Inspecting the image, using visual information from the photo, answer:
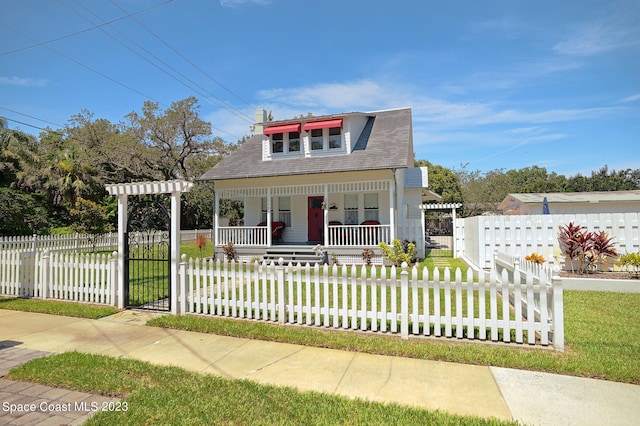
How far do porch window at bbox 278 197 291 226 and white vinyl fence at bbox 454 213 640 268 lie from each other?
9.35 m

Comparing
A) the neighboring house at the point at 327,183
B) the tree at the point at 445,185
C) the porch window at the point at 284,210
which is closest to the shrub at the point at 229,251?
the neighboring house at the point at 327,183

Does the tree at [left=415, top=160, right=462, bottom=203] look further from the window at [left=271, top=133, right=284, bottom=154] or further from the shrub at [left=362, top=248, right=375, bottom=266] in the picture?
the shrub at [left=362, top=248, right=375, bottom=266]

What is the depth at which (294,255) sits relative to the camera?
14.9 meters

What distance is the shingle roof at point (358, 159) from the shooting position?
14.8 meters

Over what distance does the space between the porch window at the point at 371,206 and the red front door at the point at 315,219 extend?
2.22 metres

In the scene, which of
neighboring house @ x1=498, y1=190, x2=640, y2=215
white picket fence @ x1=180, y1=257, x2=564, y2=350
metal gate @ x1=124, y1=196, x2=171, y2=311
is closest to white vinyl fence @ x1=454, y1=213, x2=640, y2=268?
white picket fence @ x1=180, y1=257, x2=564, y2=350

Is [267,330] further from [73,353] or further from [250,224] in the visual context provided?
[250,224]

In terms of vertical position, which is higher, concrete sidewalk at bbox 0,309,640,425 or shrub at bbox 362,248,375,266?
shrub at bbox 362,248,375,266

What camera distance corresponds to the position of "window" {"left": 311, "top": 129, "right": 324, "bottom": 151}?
681 inches

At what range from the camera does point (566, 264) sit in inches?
393

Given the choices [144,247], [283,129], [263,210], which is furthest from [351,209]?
[144,247]

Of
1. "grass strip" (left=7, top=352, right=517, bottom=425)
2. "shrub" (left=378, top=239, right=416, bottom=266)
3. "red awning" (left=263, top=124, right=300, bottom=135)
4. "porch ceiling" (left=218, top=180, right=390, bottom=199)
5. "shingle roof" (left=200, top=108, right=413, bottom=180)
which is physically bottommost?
"grass strip" (left=7, top=352, right=517, bottom=425)

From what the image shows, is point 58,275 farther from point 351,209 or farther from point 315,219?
point 351,209

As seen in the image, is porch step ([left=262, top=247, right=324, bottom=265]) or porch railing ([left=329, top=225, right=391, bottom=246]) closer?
porch step ([left=262, top=247, right=324, bottom=265])
